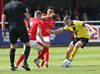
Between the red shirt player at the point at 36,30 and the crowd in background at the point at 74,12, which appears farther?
the crowd in background at the point at 74,12

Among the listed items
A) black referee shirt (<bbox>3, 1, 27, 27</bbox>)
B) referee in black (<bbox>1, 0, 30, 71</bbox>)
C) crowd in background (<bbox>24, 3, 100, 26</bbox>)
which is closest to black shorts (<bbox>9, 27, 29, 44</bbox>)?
referee in black (<bbox>1, 0, 30, 71</bbox>)

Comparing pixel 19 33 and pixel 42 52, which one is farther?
pixel 42 52

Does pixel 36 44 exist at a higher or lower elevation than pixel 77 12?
higher

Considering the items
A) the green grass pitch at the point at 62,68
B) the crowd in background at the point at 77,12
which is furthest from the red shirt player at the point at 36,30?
the crowd in background at the point at 77,12

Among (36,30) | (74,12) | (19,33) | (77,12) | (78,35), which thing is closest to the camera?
(19,33)

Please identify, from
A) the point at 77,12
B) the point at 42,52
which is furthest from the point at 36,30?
Answer: the point at 77,12

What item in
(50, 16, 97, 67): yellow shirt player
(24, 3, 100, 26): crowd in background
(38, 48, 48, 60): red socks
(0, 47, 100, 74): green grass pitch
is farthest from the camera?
(24, 3, 100, 26): crowd in background

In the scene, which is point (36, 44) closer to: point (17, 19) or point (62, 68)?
point (62, 68)

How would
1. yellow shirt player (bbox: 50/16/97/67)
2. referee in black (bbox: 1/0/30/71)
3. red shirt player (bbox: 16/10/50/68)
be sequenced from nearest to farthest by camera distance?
referee in black (bbox: 1/0/30/71), red shirt player (bbox: 16/10/50/68), yellow shirt player (bbox: 50/16/97/67)

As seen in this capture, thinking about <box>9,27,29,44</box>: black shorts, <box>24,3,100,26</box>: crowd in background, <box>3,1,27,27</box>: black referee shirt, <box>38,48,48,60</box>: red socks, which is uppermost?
<box>3,1,27,27</box>: black referee shirt

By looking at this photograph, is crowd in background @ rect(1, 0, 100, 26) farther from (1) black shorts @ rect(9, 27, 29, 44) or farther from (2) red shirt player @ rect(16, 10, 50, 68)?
(1) black shorts @ rect(9, 27, 29, 44)

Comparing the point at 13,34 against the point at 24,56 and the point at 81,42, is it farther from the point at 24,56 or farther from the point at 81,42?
the point at 81,42

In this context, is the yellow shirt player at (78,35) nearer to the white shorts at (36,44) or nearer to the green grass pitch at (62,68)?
the green grass pitch at (62,68)

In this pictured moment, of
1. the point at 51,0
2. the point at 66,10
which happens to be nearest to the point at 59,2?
the point at 51,0
